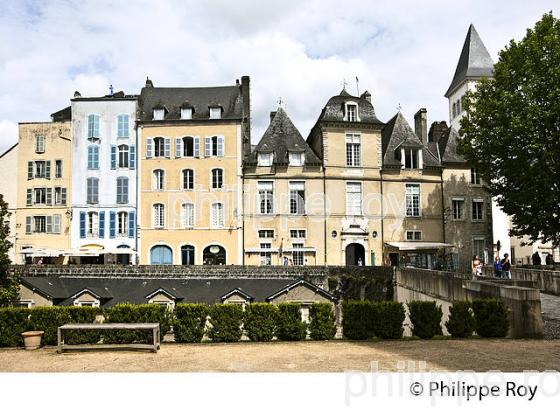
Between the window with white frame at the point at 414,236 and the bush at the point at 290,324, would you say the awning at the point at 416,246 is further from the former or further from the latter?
the bush at the point at 290,324

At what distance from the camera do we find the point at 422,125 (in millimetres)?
38656

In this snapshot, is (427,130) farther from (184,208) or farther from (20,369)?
(20,369)

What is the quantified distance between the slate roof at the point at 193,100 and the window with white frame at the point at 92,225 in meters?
7.32

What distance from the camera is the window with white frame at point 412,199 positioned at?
36.3m

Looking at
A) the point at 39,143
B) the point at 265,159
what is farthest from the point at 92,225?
the point at 265,159

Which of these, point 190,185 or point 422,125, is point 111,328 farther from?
point 422,125

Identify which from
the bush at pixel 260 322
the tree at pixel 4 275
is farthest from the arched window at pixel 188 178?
the bush at pixel 260 322

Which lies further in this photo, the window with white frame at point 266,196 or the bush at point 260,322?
the window with white frame at point 266,196

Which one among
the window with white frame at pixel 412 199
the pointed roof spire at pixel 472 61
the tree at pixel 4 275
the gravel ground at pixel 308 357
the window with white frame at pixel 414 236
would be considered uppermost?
the pointed roof spire at pixel 472 61

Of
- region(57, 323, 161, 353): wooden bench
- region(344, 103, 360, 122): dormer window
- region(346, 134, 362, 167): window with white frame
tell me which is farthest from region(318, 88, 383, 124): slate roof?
region(57, 323, 161, 353): wooden bench

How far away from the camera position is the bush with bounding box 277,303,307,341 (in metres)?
14.1

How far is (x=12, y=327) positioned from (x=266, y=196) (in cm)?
2255

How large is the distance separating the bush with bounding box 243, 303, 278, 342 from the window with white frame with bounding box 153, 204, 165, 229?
22.0 meters

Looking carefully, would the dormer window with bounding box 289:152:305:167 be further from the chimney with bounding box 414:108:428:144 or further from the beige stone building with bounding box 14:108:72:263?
the beige stone building with bounding box 14:108:72:263
